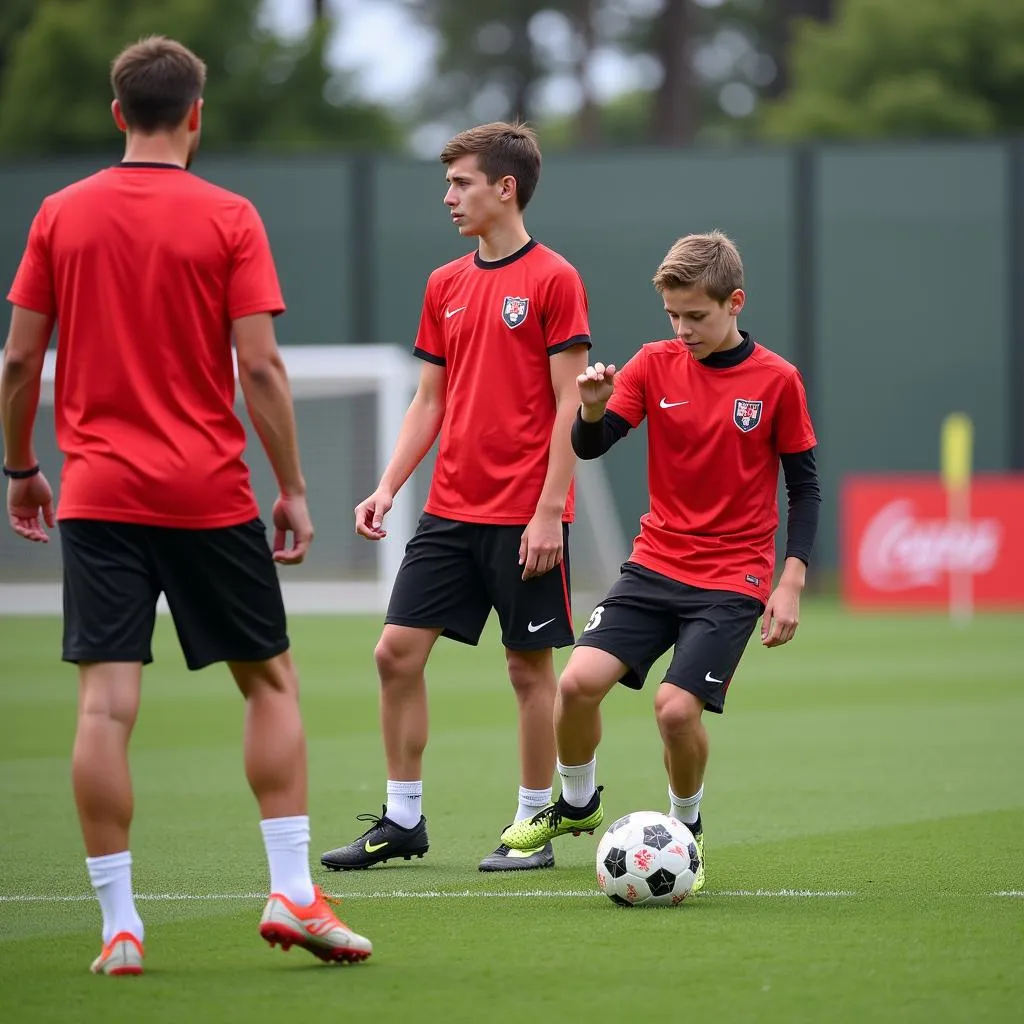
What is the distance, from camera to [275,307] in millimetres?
4336

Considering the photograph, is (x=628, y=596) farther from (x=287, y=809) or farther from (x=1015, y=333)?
(x=1015, y=333)

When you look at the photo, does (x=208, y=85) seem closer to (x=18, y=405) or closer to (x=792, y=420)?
(x=792, y=420)

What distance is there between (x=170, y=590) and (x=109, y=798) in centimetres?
49

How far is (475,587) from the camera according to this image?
6031mm

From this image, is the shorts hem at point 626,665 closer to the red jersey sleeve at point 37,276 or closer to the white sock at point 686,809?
the white sock at point 686,809

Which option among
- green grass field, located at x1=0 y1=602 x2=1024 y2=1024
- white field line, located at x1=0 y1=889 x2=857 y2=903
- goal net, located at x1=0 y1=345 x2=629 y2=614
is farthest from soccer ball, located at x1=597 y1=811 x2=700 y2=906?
goal net, located at x1=0 y1=345 x2=629 y2=614

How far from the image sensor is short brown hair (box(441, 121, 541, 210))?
5930mm

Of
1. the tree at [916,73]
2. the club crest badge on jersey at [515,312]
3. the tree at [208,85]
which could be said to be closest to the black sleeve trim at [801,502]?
the club crest badge on jersey at [515,312]

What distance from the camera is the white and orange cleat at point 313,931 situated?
168 inches

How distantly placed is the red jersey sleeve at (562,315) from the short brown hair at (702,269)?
0.31m

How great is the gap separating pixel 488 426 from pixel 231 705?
234 inches

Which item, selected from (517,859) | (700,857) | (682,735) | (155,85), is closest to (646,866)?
(700,857)

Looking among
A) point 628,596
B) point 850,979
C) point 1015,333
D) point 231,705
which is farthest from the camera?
point 1015,333

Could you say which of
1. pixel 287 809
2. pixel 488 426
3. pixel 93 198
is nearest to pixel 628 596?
pixel 488 426
